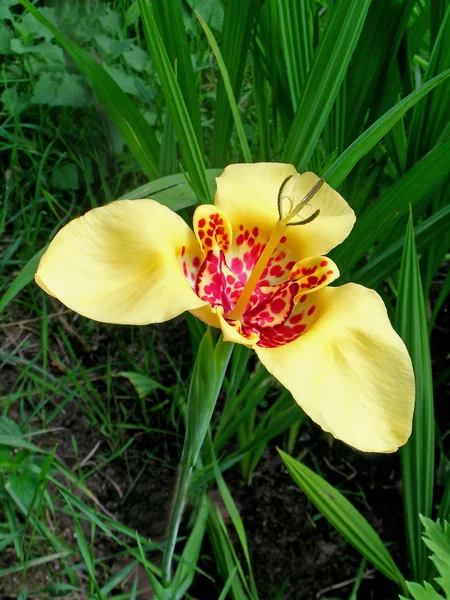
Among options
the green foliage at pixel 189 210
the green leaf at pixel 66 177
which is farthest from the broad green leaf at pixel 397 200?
the green leaf at pixel 66 177

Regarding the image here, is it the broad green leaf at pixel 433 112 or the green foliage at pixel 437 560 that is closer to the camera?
the green foliage at pixel 437 560

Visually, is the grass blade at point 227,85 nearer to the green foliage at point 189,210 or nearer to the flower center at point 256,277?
the green foliage at point 189,210

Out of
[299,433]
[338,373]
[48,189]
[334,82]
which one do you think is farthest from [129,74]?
[338,373]

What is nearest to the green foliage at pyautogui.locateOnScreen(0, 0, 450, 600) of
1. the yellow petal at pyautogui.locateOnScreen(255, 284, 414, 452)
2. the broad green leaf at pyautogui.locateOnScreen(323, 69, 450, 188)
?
the broad green leaf at pyautogui.locateOnScreen(323, 69, 450, 188)

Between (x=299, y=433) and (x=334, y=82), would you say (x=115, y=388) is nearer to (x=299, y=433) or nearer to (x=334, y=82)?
(x=299, y=433)

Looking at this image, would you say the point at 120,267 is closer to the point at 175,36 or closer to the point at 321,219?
the point at 321,219

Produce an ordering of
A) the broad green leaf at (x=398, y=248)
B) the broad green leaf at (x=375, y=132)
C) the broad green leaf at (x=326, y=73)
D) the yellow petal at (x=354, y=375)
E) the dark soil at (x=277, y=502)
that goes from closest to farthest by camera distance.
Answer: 1. the yellow petal at (x=354, y=375)
2. the broad green leaf at (x=375, y=132)
3. the broad green leaf at (x=326, y=73)
4. the broad green leaf at (x=398, y=248)
5. the dark soil at (x=277, y=502)

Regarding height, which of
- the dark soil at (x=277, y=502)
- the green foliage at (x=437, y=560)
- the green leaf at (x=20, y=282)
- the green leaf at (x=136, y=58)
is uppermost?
the green leaf at (x=136, y=58)

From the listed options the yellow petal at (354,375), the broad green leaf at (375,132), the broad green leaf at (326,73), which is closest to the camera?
the yellow petal at (354,375)
